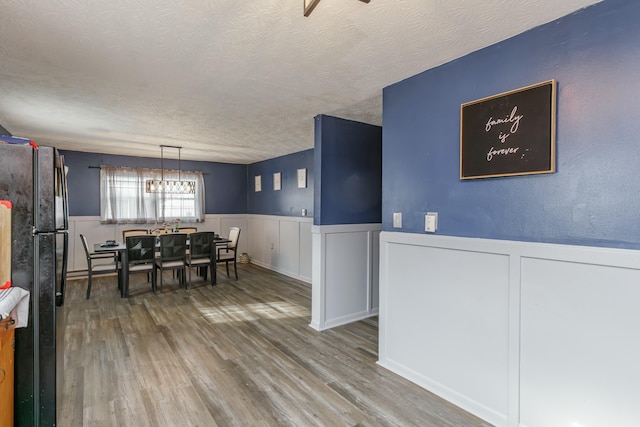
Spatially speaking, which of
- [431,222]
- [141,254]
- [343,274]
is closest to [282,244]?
[141,254]

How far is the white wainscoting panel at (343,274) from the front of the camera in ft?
11.1

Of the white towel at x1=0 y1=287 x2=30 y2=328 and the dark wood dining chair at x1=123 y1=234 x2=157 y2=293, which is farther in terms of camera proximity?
the dark wood dining chair at x1=123 y1=234 x2=157 y2=293

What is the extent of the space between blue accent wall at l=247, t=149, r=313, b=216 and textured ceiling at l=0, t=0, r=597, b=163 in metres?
→ 2.13

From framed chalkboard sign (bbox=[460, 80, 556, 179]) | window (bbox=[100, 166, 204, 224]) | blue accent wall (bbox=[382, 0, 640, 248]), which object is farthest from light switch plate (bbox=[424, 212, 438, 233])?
window (bbox=[100, 166, 204, 224])

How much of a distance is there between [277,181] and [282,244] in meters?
1.27

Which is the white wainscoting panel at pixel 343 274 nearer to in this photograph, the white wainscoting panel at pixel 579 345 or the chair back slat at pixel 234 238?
the white wainscoting panel at pixel 579 345

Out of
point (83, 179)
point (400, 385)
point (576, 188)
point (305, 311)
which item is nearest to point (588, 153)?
point (576, 188)

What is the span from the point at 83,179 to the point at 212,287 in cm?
322

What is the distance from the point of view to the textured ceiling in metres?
1.56

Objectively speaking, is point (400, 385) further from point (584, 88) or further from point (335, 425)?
point (584, 88)

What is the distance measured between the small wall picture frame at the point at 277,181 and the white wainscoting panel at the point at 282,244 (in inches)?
22.8

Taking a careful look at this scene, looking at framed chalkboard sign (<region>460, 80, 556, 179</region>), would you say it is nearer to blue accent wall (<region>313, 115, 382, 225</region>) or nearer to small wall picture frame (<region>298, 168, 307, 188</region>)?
blue accent wall (<region>313, 115, 382, 225</region>)

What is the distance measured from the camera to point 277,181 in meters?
6.46

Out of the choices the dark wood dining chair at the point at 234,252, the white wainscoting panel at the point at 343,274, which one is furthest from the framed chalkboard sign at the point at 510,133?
the dark wood dining chair at the point at 234,252
